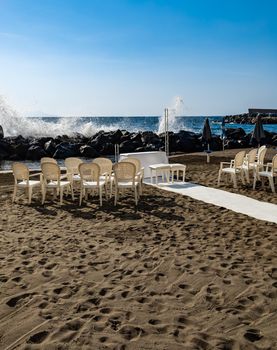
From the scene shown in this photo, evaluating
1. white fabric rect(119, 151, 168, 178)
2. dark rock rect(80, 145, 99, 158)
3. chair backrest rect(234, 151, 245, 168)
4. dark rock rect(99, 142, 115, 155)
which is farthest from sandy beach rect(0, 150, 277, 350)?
dark rock rect(99, 142, 115, 155)

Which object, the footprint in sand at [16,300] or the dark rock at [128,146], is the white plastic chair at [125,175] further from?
the dark rock at [128,146]

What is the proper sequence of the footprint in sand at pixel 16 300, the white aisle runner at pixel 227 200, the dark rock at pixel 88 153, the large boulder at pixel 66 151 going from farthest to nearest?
the dark rock at pixel 88 153
the large boulder at pixel 66 151
the white aisle runner at pixel 227 200
the footprint in sand at pixel 16 300

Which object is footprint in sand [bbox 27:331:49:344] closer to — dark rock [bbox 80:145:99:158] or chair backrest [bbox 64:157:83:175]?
chair backrest [bbox 64:157:83:175]

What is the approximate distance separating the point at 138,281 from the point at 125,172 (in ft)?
14.4

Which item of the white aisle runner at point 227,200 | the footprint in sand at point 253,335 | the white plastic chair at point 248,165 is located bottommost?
the footprint in sand at point 253,335

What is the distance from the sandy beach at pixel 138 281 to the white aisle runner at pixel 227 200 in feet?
1.35

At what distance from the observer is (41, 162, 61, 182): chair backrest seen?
27.2 feet

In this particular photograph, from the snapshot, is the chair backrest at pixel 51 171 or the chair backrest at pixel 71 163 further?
the chair backrest at pixel 71 163

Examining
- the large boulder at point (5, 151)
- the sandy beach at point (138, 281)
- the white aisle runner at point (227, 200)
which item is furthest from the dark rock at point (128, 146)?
the sandy beach at point (138, 281)

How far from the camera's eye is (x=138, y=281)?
411cm

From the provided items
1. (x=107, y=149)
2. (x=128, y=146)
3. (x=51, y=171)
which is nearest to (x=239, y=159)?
(x=51, y=171)

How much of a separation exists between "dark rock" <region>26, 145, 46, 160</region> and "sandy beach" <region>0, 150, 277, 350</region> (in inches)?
670

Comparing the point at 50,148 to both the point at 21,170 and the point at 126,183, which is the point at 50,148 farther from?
the point at 126,183

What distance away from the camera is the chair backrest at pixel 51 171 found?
829 cm
